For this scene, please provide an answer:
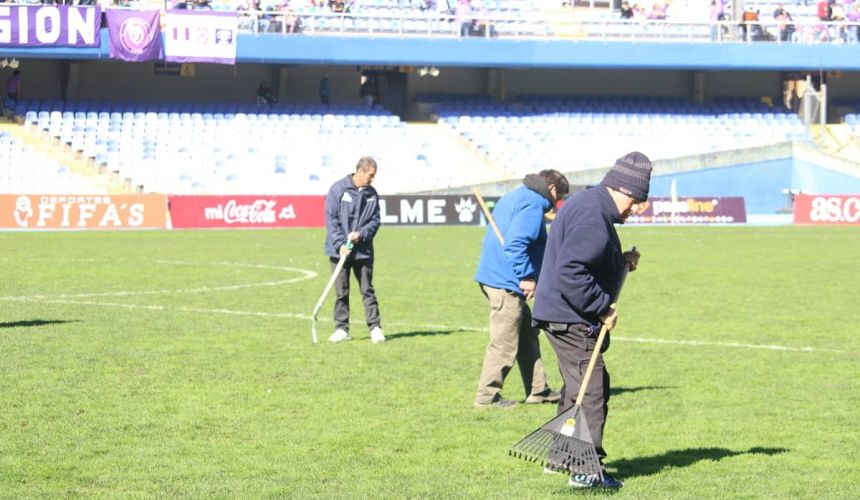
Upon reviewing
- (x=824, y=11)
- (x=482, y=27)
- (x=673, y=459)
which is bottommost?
(x=673, y=459)

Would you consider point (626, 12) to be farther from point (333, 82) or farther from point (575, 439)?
point (575, 439)

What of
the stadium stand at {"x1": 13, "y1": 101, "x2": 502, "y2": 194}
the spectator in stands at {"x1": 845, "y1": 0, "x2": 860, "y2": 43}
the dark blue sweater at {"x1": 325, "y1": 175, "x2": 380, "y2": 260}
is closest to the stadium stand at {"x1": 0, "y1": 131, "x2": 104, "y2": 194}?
the stadium stand at {"x1": 13, "y1": 101, "x2": 502, "y2": 194}

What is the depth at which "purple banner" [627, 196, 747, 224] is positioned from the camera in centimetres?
4862

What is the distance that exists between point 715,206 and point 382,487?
1646 inches

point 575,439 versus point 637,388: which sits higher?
point 575,439

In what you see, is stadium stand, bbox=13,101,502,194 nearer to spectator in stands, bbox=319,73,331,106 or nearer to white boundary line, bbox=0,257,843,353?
spectator in stands, bbox=319,73,331,106

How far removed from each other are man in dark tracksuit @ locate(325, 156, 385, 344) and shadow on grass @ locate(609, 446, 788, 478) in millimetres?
6732

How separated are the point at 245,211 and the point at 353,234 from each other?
2823 centimetres

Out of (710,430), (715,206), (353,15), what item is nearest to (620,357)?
(710,430)

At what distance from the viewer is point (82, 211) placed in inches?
1645

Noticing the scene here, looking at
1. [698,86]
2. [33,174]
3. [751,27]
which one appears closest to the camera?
[33,174]

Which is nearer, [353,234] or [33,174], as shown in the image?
[353,234]

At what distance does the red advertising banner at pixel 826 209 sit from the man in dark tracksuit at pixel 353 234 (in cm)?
3474

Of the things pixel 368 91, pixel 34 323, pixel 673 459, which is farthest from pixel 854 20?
pixel 673 459
